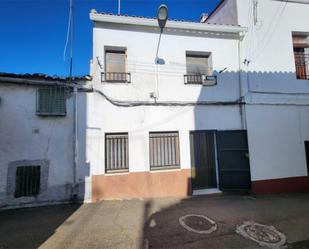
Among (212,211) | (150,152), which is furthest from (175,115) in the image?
(212,211)

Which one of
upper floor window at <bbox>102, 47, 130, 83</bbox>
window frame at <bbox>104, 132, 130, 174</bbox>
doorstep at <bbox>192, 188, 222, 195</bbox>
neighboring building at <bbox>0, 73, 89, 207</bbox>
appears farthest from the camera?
doorstep at <bbox>192, 188, 222, 195</bbox>

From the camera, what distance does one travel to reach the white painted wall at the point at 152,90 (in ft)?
22.1

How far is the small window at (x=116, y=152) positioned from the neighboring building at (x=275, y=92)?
15.0ft

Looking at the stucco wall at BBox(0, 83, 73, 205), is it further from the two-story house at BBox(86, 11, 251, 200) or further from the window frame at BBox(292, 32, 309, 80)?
the window frame at BBox(292, 32, 309, 80)

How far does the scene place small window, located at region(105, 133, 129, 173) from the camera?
667 centimetres

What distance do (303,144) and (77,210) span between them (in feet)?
27.6

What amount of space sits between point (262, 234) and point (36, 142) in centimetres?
646

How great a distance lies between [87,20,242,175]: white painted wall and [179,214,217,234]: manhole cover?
223 cm

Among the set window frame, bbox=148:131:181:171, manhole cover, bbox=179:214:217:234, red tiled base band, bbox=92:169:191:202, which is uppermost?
window frame, bbox=148:131:181:171

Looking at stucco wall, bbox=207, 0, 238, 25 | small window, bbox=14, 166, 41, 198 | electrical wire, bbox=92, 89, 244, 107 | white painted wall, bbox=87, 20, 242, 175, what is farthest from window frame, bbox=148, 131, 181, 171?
stucco wall, bbox=207, 0, 238, 25

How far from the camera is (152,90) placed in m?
7.18

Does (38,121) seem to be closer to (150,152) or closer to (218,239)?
(150,152)

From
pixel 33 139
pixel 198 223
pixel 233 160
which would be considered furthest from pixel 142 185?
pixel 33 139

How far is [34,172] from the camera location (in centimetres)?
612
